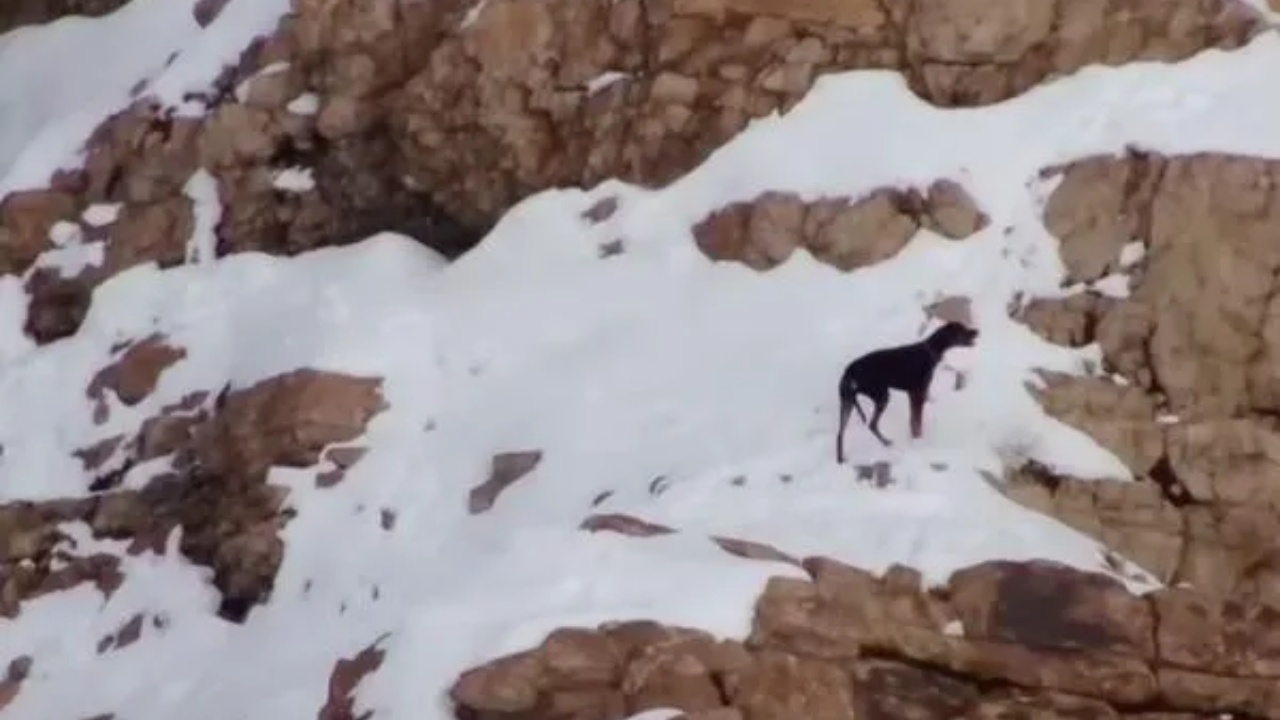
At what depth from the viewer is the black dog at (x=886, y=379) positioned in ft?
50.8

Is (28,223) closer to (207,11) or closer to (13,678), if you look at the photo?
(207,11)

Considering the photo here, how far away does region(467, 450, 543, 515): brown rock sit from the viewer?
16188mm

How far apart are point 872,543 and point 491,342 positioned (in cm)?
439

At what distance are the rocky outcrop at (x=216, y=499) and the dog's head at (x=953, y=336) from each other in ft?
13.9

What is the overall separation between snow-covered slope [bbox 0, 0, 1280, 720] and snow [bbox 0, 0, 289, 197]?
196cm

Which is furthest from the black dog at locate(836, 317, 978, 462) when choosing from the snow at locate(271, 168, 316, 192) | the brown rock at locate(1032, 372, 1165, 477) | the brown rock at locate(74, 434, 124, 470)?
the snow at locate(271, 168, 316, 192)

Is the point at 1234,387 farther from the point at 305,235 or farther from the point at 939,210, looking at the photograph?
the point at 305,235

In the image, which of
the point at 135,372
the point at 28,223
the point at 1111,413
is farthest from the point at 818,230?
the point at 28,223

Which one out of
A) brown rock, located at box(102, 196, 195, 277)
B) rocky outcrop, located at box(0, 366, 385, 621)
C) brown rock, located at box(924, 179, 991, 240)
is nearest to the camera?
rocky outcrop, located at box(0, 366, 385, 621)

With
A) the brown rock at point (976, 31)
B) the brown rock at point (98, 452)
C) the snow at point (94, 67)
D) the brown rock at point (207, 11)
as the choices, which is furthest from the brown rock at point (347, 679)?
the brown rock at point (207, 11)

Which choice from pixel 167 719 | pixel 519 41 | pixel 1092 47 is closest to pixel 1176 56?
pixel 1092 47

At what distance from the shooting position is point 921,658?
14.0 metres

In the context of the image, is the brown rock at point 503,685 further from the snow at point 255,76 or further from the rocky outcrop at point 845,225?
the snow at point 255,76

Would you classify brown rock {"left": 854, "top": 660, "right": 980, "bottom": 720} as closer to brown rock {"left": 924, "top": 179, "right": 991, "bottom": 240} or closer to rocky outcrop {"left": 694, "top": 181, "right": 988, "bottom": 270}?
rocky outcrop {"left": 694, "top": 181, "right": 988, "bottom": 270}
